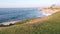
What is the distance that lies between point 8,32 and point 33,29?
8.73 feet

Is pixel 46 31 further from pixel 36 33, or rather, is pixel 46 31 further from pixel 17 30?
pixel 17 30

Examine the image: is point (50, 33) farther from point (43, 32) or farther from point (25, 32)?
point (25, 32)

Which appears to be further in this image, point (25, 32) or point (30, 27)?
point (30, 27)

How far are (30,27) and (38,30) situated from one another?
53.7 inches

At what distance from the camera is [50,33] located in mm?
15688

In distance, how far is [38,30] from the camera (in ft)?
53.4

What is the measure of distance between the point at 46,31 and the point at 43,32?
52 centimetres

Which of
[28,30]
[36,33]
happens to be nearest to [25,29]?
[28,30]

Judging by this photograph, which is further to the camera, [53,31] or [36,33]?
[53,31]

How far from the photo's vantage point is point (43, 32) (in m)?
15.8

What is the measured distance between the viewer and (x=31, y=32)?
15648 mm

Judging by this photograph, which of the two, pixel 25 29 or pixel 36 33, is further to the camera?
pixel 25 29

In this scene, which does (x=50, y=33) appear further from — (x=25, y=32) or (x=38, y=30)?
(x=25, y=32)

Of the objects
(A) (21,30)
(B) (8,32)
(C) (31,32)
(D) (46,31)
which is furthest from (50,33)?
(B) (8,32)
